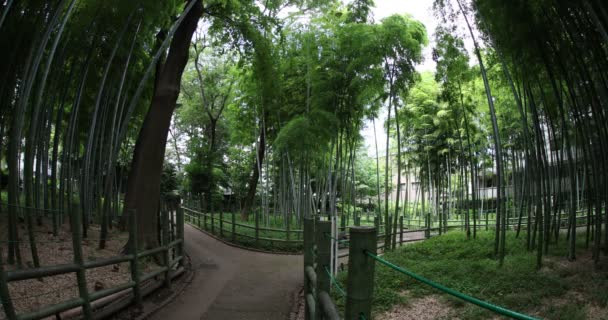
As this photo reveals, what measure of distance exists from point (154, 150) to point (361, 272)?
15.7ft

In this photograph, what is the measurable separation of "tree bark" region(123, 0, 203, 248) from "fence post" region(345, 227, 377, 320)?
464 cm

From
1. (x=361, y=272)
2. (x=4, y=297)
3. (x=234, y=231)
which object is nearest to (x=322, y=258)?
(x=361, y=272)

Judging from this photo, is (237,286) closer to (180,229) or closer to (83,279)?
(180,229)

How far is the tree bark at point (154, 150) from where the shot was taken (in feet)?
17.5

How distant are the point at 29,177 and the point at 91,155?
1008 mm

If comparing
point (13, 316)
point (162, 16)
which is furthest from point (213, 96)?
point (13, 316)

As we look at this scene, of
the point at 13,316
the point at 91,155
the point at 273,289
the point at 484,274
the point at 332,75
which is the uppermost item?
the point at 332,75

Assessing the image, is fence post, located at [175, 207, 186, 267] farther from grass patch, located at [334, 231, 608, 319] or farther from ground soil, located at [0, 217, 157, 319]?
grass patch, located at [334, 231, 608, 319]

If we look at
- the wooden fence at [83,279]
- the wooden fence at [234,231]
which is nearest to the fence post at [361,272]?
the wooden fence at [83,279]

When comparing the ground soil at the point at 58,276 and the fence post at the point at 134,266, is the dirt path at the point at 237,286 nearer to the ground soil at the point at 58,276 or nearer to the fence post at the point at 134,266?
the fence post at the point at 134,266

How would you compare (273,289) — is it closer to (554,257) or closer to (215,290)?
(215,290)

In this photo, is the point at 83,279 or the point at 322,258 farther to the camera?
the point at 83,279

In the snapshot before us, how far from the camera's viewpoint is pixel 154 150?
5422mm

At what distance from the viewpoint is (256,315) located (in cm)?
397
